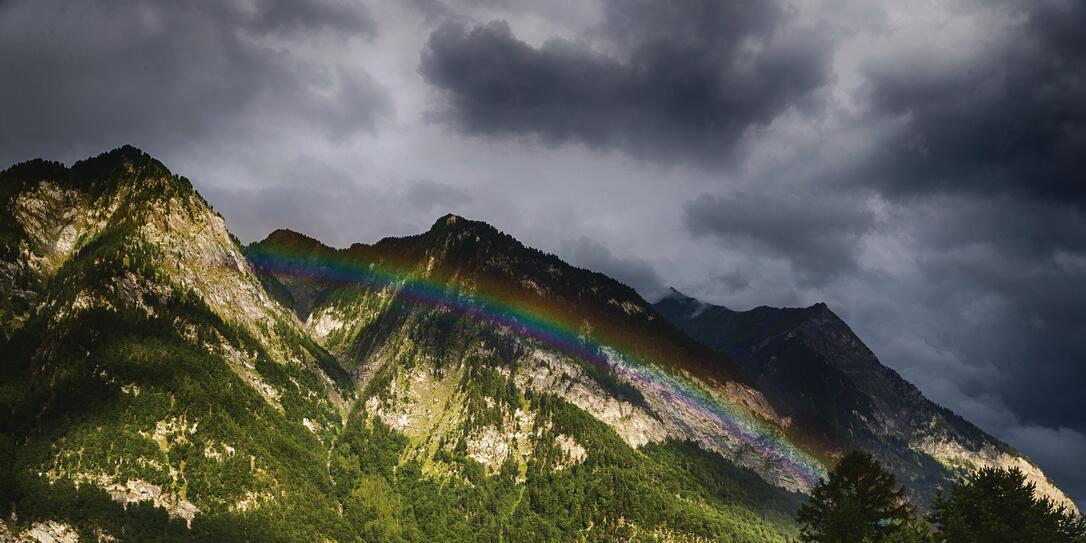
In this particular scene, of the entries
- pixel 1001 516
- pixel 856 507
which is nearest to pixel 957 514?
pixel 1001 516

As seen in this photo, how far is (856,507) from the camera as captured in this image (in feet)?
213

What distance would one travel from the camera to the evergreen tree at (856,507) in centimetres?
6469

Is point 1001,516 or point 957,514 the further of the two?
point 957,514

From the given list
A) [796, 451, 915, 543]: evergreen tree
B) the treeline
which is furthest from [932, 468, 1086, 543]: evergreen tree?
[796, 451, 915, 543]: evergreen tree

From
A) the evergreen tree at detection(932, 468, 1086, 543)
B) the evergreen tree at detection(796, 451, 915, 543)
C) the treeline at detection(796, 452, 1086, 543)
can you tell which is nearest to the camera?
the evergreen tree at detection(932, 468, 1086, 543)

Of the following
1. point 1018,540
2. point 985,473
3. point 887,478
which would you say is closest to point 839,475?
point 887,478

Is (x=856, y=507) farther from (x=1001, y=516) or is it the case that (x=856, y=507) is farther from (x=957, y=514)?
(x=1001, y=516)

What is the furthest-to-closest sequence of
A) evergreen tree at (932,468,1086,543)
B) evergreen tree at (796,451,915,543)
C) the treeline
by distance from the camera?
1. evergreen tree at (796,451,915,543)
2. the treeline
3. evergreen tree at (932,468,1086,543)

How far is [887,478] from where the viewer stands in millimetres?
69062

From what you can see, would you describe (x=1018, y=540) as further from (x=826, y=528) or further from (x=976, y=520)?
(x=826, y=528)

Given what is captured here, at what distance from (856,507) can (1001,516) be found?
13.3 metres

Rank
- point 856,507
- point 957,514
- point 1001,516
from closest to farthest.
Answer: point 1001,516 < point 957,514 < point 856,507

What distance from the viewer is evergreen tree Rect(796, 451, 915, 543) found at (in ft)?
212

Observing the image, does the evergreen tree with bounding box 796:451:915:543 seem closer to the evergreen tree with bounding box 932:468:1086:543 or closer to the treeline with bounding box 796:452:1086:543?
the treeline with bounding box 796:452:1086:543
